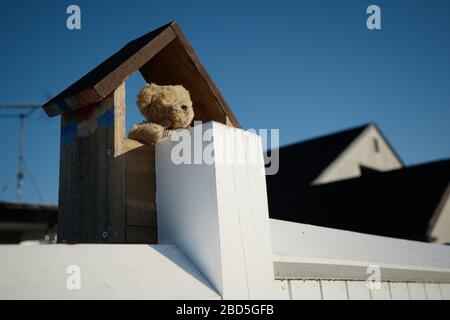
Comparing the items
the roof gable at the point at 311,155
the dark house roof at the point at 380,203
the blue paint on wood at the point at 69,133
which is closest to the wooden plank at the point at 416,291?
the blue paint on wood at the point at 69,133

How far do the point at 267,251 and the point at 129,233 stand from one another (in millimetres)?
627

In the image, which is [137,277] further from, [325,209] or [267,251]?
[325,209]

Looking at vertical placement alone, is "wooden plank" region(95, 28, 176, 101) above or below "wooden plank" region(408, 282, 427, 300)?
above

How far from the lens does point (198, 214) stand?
1687 mm

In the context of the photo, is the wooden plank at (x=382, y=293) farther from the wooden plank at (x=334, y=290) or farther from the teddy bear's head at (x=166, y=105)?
the teddy bear's head at (x=166, y=105)

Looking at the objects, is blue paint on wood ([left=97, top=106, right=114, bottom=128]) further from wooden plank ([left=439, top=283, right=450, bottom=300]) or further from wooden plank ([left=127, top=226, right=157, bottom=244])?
wooden plank ([left=439, top=283, right=450, bottom=300])

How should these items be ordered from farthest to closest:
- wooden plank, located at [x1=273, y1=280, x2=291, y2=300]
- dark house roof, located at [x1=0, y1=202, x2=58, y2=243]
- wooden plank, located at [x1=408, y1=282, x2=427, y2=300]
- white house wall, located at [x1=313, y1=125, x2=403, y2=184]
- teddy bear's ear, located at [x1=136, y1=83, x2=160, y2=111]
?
white house wall, located at [x1=313, y1=125, x2=403, y2=184]
dark house roof, located at [x1=0, y1=202, x2=58, y2=243]
wooden plank, located at [x1=408, y1=282, x2=427, y2=300]
teddy bear's ear, located at [x1=136, y1=83, x2=160, y2=111]
wooden plank, located at [x1=273, y1=280, x2=291, y2=300]

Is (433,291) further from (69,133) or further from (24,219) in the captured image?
(24,219)

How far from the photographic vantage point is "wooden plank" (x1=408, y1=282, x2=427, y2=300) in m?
2.93

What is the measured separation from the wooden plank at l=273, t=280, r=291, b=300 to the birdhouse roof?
1.19m

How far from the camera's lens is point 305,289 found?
2.04m

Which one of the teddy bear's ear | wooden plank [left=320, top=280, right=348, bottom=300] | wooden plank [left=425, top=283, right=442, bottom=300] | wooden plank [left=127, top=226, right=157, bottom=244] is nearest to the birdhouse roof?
the teddy bear's ear
